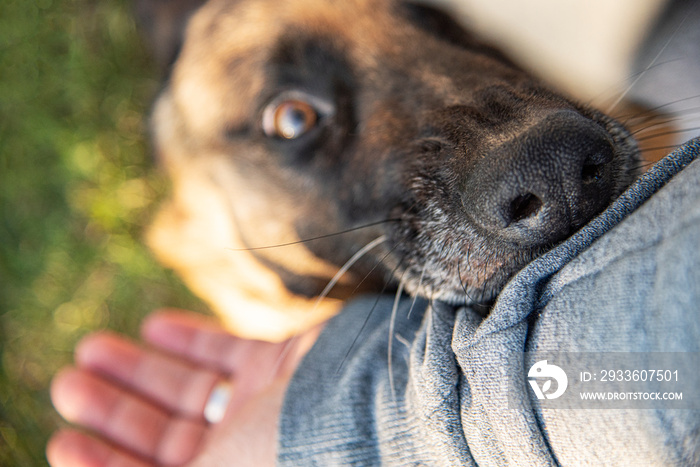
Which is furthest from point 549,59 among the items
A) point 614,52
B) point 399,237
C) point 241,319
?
point 241,319

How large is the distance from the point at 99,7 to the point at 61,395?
2594 millimetres

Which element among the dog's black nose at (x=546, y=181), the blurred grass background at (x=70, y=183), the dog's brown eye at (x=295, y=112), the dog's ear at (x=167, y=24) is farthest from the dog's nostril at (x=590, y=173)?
the blurred grass background at (x=70, y=183)

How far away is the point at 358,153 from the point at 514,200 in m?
0.69

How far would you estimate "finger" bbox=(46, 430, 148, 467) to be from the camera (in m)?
2.17

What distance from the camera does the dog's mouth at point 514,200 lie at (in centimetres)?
110

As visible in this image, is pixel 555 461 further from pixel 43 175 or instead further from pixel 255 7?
pixel 43 175

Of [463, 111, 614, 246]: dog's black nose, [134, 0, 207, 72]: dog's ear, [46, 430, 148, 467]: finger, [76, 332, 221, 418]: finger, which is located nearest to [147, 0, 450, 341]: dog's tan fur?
[134, 0, 207, 72]: dog's ear

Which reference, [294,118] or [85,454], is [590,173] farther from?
[85,454]

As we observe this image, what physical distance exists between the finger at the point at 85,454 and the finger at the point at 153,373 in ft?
0.95

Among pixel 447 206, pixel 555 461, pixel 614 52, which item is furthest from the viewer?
pixel 614 52

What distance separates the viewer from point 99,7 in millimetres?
3498

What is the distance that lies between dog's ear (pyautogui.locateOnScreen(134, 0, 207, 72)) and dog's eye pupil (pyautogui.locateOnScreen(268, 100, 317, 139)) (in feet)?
2.88

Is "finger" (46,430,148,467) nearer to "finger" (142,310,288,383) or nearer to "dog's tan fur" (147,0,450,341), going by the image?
"finger" (142,310,288,383)

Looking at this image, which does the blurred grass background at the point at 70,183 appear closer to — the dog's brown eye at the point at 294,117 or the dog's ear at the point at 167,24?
the dog's ear at the point at 167,24
